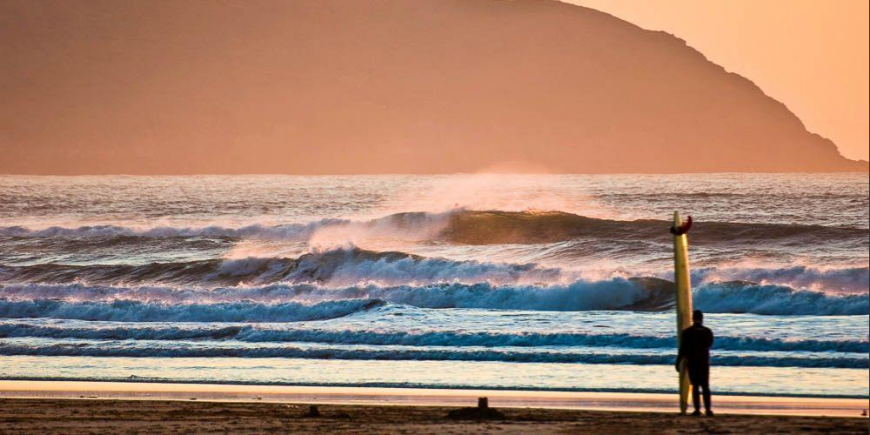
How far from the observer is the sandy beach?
12062 mm

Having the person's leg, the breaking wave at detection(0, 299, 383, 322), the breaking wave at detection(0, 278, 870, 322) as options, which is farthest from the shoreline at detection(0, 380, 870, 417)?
the breaking wave at detection(0, 278, 870, 322)

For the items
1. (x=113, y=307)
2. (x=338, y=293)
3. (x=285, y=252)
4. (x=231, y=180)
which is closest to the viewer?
(x=113, y=307)

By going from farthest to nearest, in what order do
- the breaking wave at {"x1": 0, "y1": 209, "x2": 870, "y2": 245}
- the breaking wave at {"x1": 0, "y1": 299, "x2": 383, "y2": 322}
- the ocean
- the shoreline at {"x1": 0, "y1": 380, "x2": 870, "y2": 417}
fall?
the breaking wave at {"x1": 0, "y1": 209, "x2": 870, "y2": 245} → the breaking wave at {"x1": 0, "y1": 299, "x2": 383, "y2": 322} → the ocean → the shoreline at {"x1": 0, "y1": 380, "x2": 870, "y2": 417}

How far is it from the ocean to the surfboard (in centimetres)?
222

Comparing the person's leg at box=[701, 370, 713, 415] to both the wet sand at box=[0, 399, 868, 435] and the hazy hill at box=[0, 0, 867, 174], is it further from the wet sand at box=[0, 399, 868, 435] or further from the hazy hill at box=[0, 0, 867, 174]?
the hazy hill at box=[0, 0, 867, 174]

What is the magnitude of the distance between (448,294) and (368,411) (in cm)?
1392

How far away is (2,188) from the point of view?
264 feet

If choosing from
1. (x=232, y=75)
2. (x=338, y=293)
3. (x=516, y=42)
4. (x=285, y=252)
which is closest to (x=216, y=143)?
(x=232, y=75)

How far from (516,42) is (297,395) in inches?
4068

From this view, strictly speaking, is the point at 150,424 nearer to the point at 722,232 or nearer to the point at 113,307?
the point at 113,307

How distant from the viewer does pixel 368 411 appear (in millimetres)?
13523

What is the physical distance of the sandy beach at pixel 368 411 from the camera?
12.1 m

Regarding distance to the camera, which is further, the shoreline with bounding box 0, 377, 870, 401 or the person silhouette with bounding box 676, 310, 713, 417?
the shoreline with bounding box 0, 377, 870, 401

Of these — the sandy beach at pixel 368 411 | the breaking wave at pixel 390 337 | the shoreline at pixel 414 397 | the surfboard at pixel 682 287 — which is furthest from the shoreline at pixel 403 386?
the breaking wave at pixel 390 337
